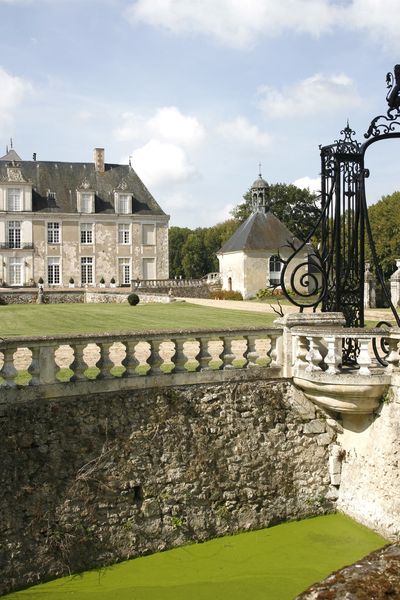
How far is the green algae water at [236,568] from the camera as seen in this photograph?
598 cm

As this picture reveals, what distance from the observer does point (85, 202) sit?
4497 cm

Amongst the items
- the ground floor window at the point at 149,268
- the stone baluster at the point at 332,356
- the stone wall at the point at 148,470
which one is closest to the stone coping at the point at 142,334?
the stone wall at the point at 148,470

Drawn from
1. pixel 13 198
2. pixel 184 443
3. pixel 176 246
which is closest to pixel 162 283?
pixel 13 198

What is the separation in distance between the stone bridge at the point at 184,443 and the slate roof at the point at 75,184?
1506 inches

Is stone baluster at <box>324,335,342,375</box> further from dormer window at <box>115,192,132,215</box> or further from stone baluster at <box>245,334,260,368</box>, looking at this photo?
dormer window at <box>115,192,132,215</box>

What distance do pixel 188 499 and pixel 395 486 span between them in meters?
2.24

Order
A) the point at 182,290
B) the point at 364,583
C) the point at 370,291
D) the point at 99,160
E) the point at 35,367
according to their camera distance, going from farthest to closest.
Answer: the point at 99,160
the point at 182,290
the point at 370,291
the point at 35,367
the point at 364,583

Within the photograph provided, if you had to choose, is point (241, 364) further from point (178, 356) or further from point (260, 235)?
point (260, 235)

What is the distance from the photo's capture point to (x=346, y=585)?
8.26 feet

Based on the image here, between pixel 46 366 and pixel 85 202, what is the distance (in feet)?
131

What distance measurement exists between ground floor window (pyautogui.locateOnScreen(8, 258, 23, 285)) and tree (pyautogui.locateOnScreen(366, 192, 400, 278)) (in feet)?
79.9

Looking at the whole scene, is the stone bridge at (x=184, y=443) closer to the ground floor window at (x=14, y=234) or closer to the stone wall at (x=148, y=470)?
the stone wall at (x=148, y=470)

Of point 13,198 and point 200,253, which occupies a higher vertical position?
point 13,198

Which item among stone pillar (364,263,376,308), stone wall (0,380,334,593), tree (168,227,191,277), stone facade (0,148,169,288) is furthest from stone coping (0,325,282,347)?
tree (168,227,191,277)
